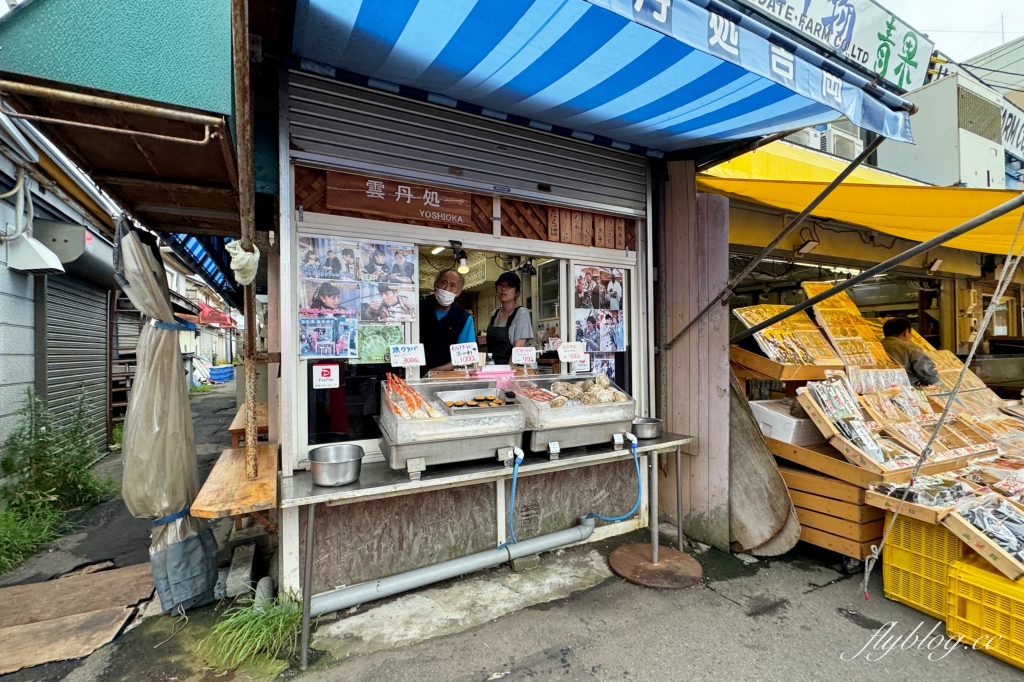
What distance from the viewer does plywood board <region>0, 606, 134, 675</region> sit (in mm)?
2594

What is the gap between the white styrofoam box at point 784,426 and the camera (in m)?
3.77

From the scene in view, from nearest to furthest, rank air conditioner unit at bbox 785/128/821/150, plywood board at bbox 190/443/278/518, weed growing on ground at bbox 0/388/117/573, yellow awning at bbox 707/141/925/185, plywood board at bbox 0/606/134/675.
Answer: plywood board at bbox 190/443/278/518 → plywood board at bbox 0/606/134/675 → weed growing on ground at bbox 0/388/117/573 → yellow awning at bbox 707/141/925/185 → air conditioner unit at bbox 785/128/821/150

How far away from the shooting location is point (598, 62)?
2.64m

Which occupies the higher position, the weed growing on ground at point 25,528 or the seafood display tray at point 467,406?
the seafood display tray at point 467,406

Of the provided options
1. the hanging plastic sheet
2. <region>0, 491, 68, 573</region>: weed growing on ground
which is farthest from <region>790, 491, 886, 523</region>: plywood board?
<region>0, 491, 68, 573</region>: weed growing on ground

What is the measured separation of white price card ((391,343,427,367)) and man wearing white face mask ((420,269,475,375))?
0.36m

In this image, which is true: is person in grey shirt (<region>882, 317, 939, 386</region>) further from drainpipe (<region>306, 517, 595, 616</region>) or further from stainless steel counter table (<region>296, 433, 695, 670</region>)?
drainpipe (<region>306, 517, 595, 616</region>)

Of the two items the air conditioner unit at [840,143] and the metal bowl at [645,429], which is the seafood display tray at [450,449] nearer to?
the metal bowl at [645,429]

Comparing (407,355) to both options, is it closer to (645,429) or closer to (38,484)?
(645,429)

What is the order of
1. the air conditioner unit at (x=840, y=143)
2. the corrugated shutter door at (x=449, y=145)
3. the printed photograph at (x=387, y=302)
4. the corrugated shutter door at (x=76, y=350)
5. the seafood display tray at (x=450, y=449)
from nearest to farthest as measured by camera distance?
the seafood display tray at (x=450, y=449) → the corrugated shutter door at (x=449, y=145) → the printed photograph at (x=387, y=302) → the corrugated shutter door at (x=76, y=350) → the air conditioner unit at (x=840, y=143)

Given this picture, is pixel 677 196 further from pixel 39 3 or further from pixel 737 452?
pixel 39 3

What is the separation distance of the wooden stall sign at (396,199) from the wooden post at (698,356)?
199 cm

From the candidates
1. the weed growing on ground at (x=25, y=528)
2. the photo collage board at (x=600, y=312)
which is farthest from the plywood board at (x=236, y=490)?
the photo collage board at (x=600, y=312)

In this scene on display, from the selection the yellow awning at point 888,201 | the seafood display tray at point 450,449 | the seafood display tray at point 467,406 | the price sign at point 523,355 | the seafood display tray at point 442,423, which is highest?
the yellow awning at point 888,201
